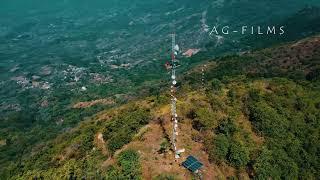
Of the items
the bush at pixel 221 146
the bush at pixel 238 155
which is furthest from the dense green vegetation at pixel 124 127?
the bush at pixel 238 155

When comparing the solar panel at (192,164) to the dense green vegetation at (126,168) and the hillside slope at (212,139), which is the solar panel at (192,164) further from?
the dense green vegetation at (126,168)

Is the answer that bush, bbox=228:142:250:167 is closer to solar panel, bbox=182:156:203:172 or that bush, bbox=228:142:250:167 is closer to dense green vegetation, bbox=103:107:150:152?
solar panel, bbox=182:156:203:172

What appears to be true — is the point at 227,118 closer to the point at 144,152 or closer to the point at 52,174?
the point at 144,152

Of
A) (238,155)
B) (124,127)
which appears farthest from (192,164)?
(124,127)

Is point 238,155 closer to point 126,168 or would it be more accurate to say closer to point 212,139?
point 212,139

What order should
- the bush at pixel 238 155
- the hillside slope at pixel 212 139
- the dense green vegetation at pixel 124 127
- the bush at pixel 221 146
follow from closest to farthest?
the hillside slope at pixel 212 139 → the bush at pixel 238 155 → the bush at pixel 221 146 → the dense green vegetation at pixel 124 127

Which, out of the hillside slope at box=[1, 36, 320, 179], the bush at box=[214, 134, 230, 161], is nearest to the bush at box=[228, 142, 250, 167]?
the hillside slope at box=[1, 36, 320, 179]
